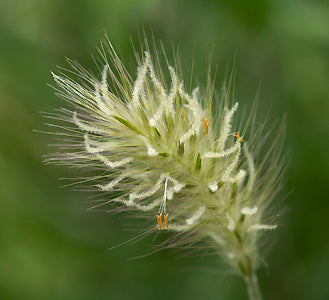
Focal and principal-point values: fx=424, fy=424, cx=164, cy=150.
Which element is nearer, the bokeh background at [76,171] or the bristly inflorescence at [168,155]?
the bristly inflorescence at [168,155]

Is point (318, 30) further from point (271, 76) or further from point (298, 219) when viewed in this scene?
point (298, 219)

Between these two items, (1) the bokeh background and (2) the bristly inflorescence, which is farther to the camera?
(1) the bokeh background

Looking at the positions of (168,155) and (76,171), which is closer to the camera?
(168,155)

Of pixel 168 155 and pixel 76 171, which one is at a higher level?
pixel 76 171
